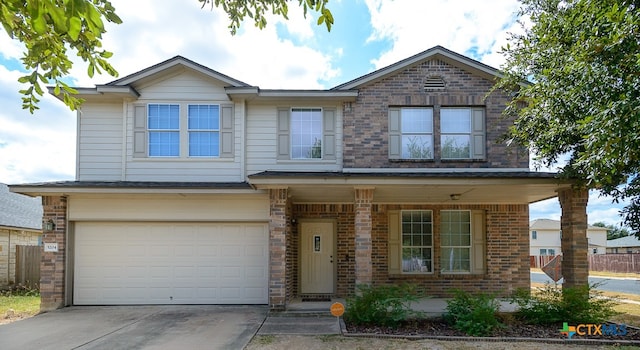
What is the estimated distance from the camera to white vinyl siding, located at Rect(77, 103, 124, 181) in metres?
11.2

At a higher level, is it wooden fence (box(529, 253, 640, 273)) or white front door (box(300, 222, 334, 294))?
white front door (box(300, 222, 334, 294))

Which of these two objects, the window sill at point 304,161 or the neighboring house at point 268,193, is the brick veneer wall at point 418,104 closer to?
the neighboring house at point 268,193

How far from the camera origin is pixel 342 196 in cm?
1080

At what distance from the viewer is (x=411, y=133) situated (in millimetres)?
11492

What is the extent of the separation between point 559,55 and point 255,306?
853cm

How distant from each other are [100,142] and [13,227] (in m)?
7.85

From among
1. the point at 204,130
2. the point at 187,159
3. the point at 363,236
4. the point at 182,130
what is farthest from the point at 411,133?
the point at 182,130

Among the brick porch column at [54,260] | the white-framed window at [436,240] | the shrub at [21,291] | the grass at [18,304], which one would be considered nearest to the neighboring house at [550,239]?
the white-framed window at [436,240]

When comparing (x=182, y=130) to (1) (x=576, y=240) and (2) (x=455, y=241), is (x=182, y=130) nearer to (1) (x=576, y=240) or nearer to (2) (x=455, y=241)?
(2) (x=455, y=241)

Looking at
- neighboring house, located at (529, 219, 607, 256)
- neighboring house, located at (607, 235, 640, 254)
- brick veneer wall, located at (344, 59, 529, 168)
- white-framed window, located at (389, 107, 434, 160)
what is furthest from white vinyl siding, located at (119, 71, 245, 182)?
neighboring house, located at (607, 235, 640, 254)

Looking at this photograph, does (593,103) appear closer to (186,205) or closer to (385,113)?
(385,113)

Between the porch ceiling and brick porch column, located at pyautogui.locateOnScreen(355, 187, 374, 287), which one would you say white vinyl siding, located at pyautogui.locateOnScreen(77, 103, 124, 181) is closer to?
the porch ceiling

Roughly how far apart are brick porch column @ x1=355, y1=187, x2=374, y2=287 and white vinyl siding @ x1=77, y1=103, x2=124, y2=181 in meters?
6.24

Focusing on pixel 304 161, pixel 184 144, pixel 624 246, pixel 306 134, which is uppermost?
pixel 306 134
